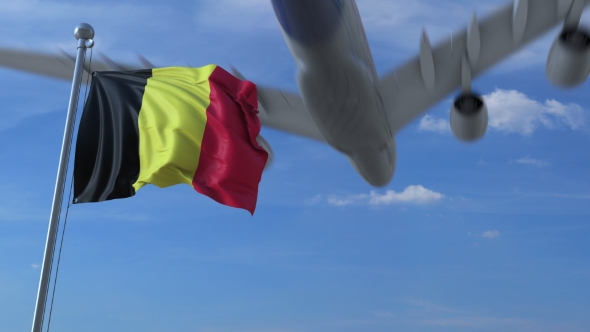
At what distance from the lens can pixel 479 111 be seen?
62.7 ft

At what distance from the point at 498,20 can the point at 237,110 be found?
11.3m

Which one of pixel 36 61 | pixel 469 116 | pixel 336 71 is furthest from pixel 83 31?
pixel 469 116

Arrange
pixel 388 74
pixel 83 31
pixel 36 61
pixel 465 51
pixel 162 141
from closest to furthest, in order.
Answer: pixel 83 31 < pixel 162 141 < pixel 36 61 < pixel 465 51 < pixel 388 74

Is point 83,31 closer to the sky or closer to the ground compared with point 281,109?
closer to the sky

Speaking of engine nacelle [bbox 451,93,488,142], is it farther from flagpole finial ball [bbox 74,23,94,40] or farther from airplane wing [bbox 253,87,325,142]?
flagpole finial ball [bbox 74,23,94,40]

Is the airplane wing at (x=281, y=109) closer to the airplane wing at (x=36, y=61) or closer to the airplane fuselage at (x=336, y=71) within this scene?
the airplane fuselage at (x=336, y=71)

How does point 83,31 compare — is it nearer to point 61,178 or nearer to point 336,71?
point 61,178

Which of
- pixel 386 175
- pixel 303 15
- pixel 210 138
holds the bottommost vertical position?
pixel 386 175

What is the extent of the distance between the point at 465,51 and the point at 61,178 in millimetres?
14503

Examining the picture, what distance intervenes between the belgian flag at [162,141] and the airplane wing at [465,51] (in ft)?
35.5

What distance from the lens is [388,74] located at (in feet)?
70.1

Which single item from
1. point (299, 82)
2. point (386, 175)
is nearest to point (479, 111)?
point (386, 175)

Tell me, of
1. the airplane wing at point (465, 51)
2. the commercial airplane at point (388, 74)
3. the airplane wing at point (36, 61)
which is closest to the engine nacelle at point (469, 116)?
the commercial airplane at point (388, 74)

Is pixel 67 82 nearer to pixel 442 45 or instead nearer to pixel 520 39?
pixel 442 45
